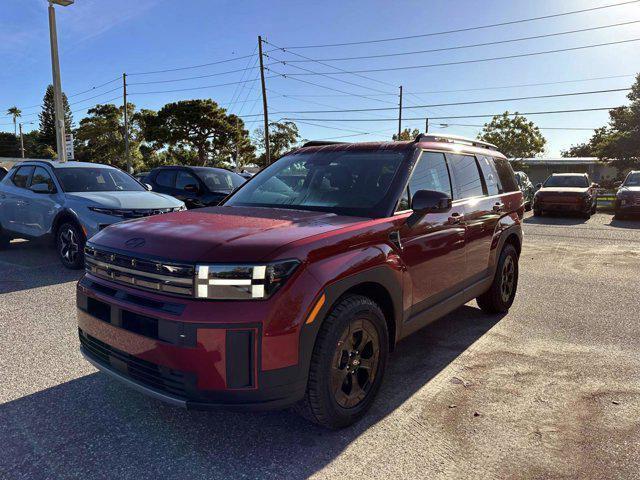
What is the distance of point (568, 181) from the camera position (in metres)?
18.1

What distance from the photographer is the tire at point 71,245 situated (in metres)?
7.00

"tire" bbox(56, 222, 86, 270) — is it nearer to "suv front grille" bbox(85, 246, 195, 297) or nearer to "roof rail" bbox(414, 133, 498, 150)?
"suv front grille" bbox(85, 246, 195, 297)

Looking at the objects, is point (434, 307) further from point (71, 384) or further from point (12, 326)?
point (12, 326)

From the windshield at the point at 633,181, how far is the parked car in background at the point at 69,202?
1636 cm

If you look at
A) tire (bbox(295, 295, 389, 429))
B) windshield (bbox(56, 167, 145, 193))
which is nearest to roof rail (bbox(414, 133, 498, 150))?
tire (bbox(295, 295, 389, 429))

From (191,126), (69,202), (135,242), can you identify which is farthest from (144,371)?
(191,126)

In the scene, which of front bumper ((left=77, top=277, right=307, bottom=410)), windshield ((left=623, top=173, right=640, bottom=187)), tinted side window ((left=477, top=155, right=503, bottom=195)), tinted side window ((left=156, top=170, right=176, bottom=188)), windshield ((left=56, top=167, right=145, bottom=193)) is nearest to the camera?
front bumper ((left=77, top=277, right=307, bottom=410))

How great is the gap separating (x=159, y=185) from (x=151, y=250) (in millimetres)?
9369

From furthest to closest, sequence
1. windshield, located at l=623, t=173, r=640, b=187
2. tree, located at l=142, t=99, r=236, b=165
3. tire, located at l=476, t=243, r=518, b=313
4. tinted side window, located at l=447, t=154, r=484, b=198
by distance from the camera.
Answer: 1. tree, located at l=142, t=99, r=236, b=165
2. windshield, located at l=623, t=173, r=640, b=187
3. tire, located at l=476, t=243, r=518, b=313
4. tinted side window, located at l=447, t=154, r=484, b=198

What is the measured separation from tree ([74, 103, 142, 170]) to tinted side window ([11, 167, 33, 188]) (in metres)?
51.4

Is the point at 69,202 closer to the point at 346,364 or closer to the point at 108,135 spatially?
the point at 346,364

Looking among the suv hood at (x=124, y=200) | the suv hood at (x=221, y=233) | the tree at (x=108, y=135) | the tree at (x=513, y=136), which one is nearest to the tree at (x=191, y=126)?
Result: the tree at (x=108, y=135)

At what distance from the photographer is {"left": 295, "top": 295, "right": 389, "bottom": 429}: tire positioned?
2562 millimetres

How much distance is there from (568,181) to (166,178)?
49.0 ft
